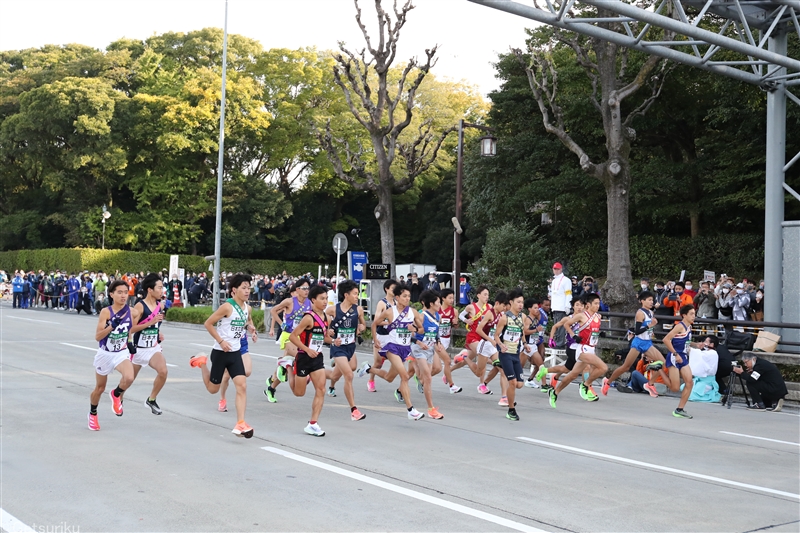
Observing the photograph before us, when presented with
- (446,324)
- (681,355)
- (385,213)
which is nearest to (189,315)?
(385,213)

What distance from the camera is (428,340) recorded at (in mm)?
12875

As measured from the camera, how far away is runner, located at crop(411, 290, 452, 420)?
462 inches

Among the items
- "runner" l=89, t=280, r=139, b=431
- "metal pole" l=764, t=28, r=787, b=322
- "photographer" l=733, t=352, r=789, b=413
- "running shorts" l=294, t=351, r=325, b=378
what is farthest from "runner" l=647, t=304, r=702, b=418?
"runner" l=89, t=280, r=139, b=431

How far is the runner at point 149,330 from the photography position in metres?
10.5

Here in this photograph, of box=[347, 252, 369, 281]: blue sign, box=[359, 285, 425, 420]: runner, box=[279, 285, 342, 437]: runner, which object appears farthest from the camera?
box=[347, 252, 369, 281]: blue sign

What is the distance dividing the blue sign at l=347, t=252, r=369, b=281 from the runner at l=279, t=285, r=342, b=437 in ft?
51.3

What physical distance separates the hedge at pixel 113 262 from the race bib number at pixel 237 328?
41.8 meters

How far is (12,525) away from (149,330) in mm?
4810

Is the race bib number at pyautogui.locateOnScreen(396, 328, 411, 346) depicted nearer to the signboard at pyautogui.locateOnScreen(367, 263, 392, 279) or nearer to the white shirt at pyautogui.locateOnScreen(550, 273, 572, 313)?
the white shirt at pyautogui.locateOnScreen(550, 273, 572, 313)

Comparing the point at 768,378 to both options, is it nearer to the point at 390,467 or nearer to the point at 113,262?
the point at 390,467

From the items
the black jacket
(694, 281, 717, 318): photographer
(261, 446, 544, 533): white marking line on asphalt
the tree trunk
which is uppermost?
the tree trunk

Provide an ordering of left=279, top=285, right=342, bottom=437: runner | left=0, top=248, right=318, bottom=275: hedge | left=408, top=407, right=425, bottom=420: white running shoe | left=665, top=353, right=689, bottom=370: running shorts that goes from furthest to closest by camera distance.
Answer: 1. left=0, top=248, right=318, bottom=275: hedge
2. left=665, top=353, right=689, bottom=370: running shorts
3. left=408, top=407, right=425, bottom=420: white running shoe
4. left=279, top=285, right=342, bottom=437: runner

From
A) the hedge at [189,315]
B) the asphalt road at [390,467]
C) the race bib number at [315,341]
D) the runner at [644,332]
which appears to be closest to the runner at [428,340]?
the asphalt road at [390,467]

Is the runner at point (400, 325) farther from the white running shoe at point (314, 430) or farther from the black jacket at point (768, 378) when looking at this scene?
the black jacket at point (768, 378)
